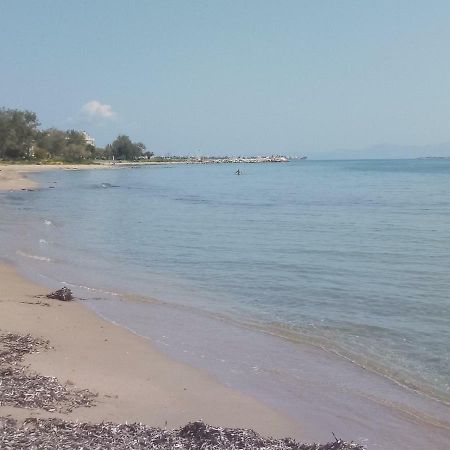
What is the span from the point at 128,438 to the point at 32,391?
5.52 feet

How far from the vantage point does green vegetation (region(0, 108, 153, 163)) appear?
116 m

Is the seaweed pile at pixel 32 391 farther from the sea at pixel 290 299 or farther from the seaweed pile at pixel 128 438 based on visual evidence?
the sea at pixel 290 299

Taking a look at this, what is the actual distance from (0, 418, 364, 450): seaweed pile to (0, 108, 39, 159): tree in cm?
11700

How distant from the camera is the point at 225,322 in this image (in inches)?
455

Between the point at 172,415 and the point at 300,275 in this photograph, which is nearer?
the point at 172,415

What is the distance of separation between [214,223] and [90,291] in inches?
648

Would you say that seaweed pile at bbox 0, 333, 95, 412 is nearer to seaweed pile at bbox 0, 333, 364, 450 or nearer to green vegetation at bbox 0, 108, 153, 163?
seaweed pile at bbox 0, 333, 364, 450

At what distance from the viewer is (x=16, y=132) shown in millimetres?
117438

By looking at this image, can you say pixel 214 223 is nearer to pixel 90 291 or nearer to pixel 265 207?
pixel 265 207

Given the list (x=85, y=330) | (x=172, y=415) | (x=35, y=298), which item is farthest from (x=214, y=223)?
(x=172, y=415)

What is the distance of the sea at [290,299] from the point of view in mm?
8102

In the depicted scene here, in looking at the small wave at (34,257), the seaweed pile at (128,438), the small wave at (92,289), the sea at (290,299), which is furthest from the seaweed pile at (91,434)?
the small wave at (34,257)

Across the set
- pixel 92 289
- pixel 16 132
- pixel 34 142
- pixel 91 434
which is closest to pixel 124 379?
pixel 91 434

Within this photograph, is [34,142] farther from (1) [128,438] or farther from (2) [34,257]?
(1) [128,438]
